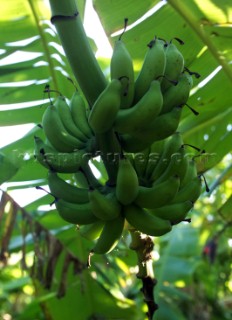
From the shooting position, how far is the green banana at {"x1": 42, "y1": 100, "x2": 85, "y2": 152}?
42.6 inches

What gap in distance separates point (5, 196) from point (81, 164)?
550mm

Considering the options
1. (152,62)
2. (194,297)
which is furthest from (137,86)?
(194,297)

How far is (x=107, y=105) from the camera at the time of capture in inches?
36.8

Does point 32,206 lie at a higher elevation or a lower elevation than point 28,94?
lower

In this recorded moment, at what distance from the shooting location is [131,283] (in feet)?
10.5

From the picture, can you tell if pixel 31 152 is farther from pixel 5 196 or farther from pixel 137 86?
pixel 137 86

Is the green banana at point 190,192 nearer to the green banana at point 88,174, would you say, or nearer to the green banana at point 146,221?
the green banana at point 146,221

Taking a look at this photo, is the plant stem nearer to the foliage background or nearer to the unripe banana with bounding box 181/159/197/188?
the foliage background

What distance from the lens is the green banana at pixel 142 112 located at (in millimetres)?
964

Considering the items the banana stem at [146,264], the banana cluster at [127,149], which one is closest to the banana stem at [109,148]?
the banana cluster at [127,149]

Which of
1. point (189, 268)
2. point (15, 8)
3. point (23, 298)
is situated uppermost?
point (15, 8)

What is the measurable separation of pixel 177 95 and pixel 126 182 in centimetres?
24

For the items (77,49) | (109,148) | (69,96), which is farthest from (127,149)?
(69,96)

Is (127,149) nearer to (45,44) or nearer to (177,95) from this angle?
(177,95)
